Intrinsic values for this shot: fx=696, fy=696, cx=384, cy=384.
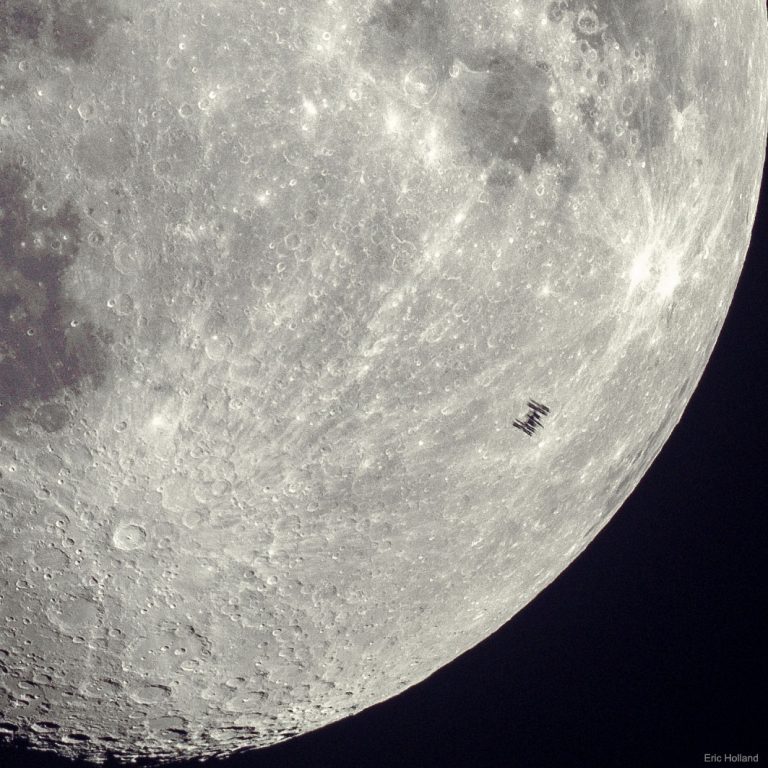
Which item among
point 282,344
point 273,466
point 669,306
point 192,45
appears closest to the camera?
point 192,45

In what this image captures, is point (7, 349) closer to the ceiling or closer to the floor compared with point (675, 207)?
closer to the floor

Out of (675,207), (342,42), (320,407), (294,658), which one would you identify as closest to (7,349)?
(320,407)

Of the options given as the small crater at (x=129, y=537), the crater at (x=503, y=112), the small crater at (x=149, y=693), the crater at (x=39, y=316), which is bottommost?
the small crater at (x=149, y=693)

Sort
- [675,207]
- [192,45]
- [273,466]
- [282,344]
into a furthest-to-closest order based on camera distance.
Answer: [675,207] < [273,466] < [282,344] < [192,45]

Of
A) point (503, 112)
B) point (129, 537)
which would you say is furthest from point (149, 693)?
point (503, 112)

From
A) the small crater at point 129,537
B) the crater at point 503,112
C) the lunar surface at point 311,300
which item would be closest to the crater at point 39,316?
the lunar surface at point 311,300

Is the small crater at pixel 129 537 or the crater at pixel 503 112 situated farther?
the small crater at pixel 129 537

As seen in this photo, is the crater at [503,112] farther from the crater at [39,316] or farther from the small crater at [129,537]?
the small crater at [129,537]

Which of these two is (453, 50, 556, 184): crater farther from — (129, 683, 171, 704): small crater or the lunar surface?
(129, 683, 171, 704): small crater

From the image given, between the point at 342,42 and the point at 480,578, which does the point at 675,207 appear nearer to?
the point at 342,42

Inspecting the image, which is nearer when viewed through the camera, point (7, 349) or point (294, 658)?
point (7, 349)
